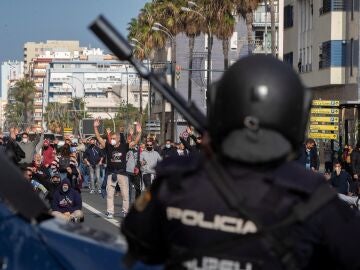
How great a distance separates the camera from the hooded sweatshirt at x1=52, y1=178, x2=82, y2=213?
1731 centimetres

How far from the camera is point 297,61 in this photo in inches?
2539

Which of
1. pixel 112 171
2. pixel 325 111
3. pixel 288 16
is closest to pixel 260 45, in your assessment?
pixel 288 16

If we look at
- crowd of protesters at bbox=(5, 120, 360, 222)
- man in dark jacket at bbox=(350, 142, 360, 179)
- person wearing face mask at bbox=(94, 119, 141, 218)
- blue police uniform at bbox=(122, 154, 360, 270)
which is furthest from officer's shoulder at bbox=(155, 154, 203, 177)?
man in dark jacket at bbox=(350, 142, 360, 179)

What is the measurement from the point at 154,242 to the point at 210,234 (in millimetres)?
229

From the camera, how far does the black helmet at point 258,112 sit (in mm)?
3023

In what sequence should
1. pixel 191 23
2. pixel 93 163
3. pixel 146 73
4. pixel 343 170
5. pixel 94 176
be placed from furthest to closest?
pixel 191 23 → pixel 94 176 → pixel 93 163 → pixel 343 170 → pixel 146 73

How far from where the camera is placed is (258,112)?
304cm

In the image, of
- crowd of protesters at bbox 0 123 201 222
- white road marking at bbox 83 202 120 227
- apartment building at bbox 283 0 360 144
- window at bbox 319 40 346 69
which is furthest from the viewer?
window at bbox 319 40 346 69

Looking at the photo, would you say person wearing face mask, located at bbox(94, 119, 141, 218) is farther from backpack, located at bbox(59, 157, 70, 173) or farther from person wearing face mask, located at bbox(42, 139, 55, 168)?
person wearing face mask, located at bbox(42, 139, 55, 168)

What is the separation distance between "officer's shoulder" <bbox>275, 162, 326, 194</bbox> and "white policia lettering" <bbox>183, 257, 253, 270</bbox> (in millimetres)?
235

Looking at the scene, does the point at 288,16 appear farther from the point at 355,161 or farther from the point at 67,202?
the point at 67,202

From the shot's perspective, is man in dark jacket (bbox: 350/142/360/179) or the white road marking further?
man in dark jacket (bbox: 350/142/360/179)

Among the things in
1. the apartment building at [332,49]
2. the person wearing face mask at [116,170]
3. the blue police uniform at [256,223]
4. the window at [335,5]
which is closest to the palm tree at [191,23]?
the apartment building at [332,49]

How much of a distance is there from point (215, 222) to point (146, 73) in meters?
0.74
